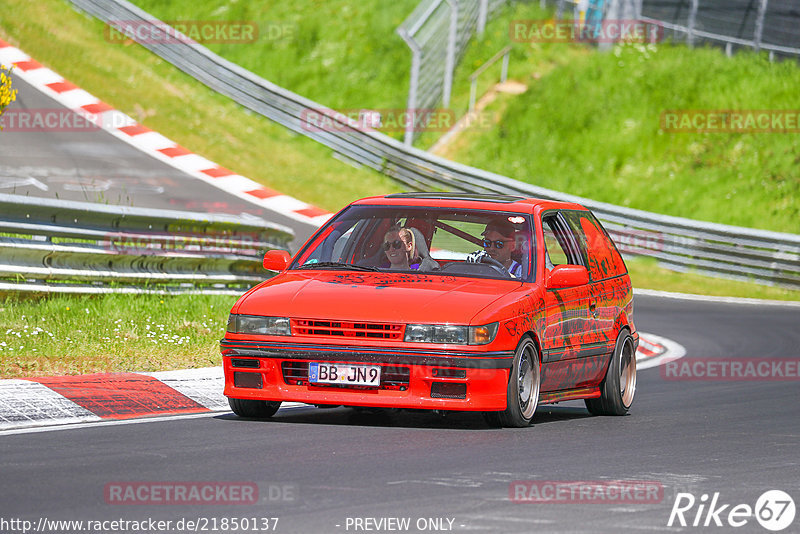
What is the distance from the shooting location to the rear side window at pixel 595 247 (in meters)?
10.9

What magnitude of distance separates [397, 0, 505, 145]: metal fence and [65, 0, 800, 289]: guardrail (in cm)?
127

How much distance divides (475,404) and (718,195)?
20.7 meters

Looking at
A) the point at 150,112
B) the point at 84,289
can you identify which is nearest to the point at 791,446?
the point at 84,289

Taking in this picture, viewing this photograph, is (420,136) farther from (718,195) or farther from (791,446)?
(791,446)

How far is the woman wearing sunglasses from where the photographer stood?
32.9 ft

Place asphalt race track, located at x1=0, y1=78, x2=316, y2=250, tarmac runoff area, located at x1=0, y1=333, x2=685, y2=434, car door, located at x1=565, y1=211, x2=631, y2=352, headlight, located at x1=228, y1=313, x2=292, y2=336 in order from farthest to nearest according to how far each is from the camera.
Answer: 1. asphalt race track, located at x1=0, y1=78, x2=316, y2=250
2. car door, located at x1=565, y1=211, x2=631, y2=352
3. headlight, located at x1=228, y1=313, x2=292, y2=336
4. tarmac runoff area, located at x1=0, y1=333, x2=685, y2=434

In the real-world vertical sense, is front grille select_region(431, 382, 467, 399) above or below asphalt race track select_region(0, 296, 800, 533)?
above

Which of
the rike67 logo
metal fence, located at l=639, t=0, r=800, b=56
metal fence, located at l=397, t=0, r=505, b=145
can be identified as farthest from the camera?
metal fence, located at l=639, t=0, r=800, b=56

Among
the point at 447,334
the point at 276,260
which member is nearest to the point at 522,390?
the point at 447,334

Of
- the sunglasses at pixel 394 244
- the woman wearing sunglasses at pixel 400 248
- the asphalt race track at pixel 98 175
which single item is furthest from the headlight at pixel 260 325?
the asphalt race track at pixel 98 175

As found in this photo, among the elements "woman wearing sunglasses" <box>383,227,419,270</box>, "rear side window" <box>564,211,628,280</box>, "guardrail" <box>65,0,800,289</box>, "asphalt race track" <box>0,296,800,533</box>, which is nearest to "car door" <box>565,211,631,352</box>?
"rear side window" <box>564,211,628,280</box>

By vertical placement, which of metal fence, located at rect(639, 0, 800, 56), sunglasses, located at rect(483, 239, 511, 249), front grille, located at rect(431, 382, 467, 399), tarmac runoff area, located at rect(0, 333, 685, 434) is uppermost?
metal fence, located at rect(639, 0, 800, 56)

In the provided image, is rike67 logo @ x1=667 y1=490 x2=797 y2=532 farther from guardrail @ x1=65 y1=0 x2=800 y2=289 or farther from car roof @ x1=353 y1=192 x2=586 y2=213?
guardrail @ x1=65 y1=0 x2=800 y2=289

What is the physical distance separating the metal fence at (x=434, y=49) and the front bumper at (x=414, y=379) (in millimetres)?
20370
